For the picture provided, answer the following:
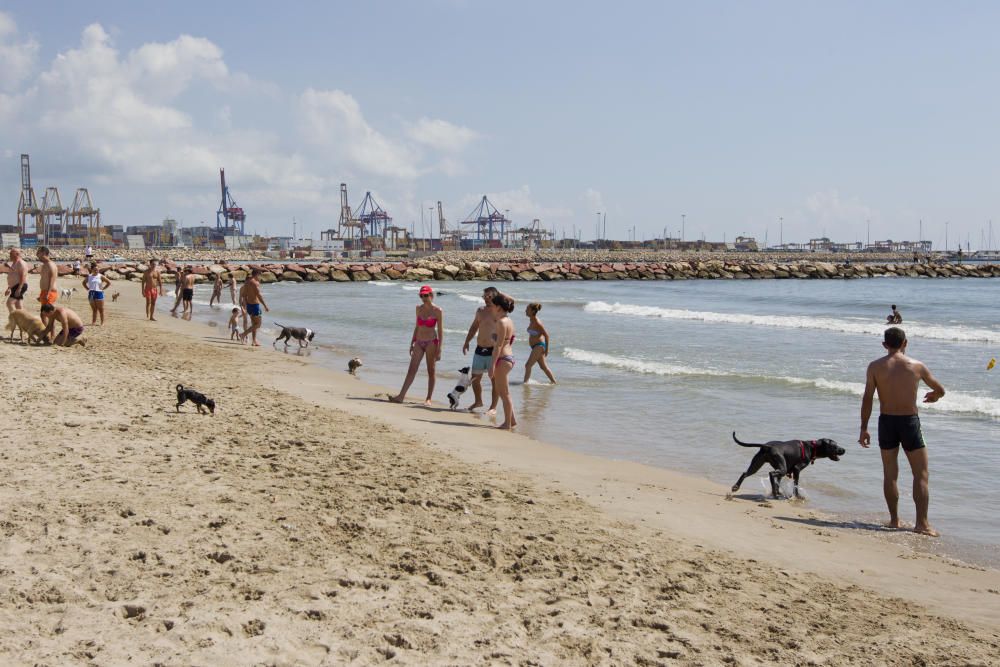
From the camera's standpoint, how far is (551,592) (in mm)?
3826

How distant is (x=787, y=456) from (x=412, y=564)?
3411 millimetres

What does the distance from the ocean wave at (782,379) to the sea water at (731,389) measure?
3cm

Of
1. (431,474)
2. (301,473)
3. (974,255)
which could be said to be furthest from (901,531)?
(974,255)

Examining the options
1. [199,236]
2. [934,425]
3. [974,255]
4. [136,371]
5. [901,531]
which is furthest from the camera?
[974,255]

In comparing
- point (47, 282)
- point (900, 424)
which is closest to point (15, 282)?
point (47, 282)

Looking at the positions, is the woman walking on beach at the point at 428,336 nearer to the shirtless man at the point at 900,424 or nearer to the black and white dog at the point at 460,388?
the black and white dog at the point at 460,388

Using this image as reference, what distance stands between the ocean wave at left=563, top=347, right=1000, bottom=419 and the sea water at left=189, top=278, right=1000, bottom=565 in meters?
0.03

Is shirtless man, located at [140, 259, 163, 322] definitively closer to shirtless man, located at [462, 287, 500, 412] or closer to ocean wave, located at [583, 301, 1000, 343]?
shirtless man, located at [462, 287, 500, 412]

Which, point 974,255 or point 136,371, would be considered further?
point 974,255

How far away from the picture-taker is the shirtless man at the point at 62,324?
11.7 meters

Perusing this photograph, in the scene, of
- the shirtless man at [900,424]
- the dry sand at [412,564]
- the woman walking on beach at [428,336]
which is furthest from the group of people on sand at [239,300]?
the shirtless man at [900,424]

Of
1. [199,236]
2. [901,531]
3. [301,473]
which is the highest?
[199,236]

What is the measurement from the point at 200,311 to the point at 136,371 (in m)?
15.1

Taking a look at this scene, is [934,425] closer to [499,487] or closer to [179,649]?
[499,487]
